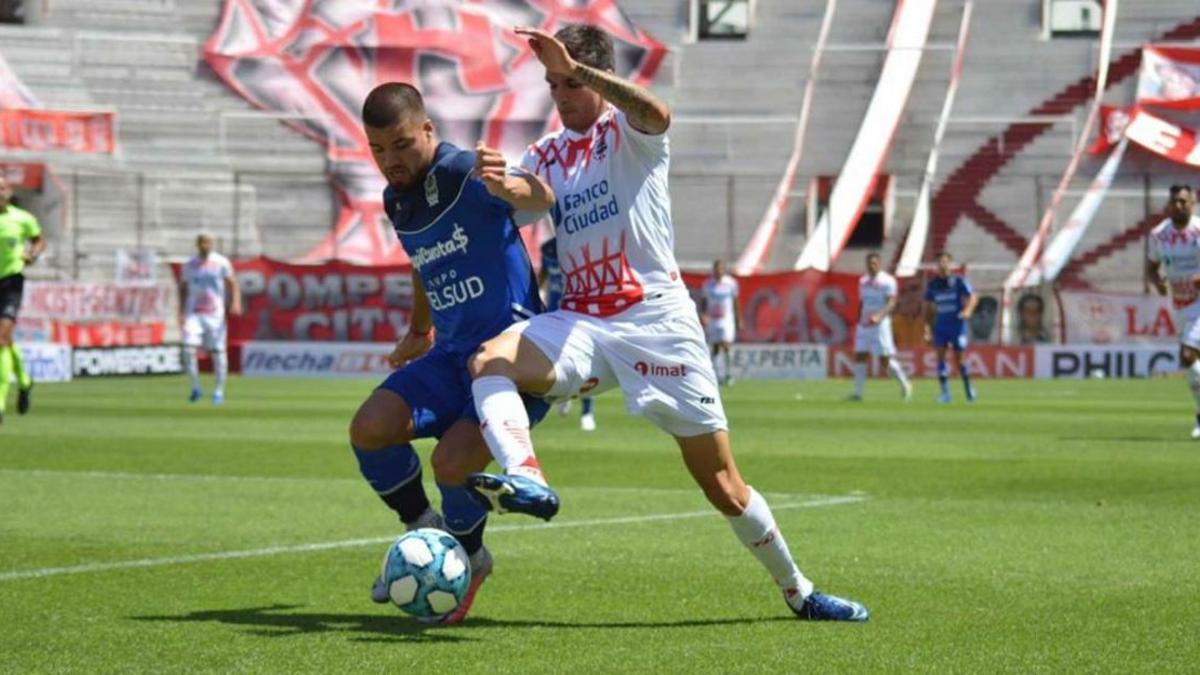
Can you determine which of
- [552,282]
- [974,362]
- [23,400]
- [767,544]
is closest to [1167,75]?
[974,362]

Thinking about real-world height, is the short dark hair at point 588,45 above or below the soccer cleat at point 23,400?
above

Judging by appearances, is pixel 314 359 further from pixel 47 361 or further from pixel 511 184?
pixel 511 184

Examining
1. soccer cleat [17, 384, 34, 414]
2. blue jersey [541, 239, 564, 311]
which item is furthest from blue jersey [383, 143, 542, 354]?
soccer cleat [17, 384, 34, 414]

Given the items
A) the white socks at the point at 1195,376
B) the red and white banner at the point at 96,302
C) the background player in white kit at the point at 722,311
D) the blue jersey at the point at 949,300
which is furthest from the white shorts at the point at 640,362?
the red and white banner at the point at 96,302

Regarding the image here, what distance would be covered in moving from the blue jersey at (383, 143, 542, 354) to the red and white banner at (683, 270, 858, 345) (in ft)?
111

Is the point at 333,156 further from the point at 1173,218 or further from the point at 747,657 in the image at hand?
the point at 747,657

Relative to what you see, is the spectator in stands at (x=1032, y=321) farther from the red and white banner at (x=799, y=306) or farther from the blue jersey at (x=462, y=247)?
the blue jersey at (x=462, y=247)

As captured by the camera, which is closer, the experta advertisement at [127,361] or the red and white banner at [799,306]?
the experta advertisement at [127,361]

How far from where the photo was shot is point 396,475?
835cm

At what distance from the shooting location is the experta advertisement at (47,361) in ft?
121

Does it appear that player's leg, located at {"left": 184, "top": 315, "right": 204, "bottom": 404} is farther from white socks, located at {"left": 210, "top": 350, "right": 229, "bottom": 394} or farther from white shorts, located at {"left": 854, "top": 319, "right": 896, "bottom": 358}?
white shorts, located at {"left": 854, "top": 319, "right": 896, "bottom": 358}

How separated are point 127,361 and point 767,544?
33.0 metres

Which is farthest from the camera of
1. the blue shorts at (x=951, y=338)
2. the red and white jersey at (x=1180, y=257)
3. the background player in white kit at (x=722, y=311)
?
the background player in white kit at (x=722, y=311)

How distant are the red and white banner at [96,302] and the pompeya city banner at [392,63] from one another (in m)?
7.71
